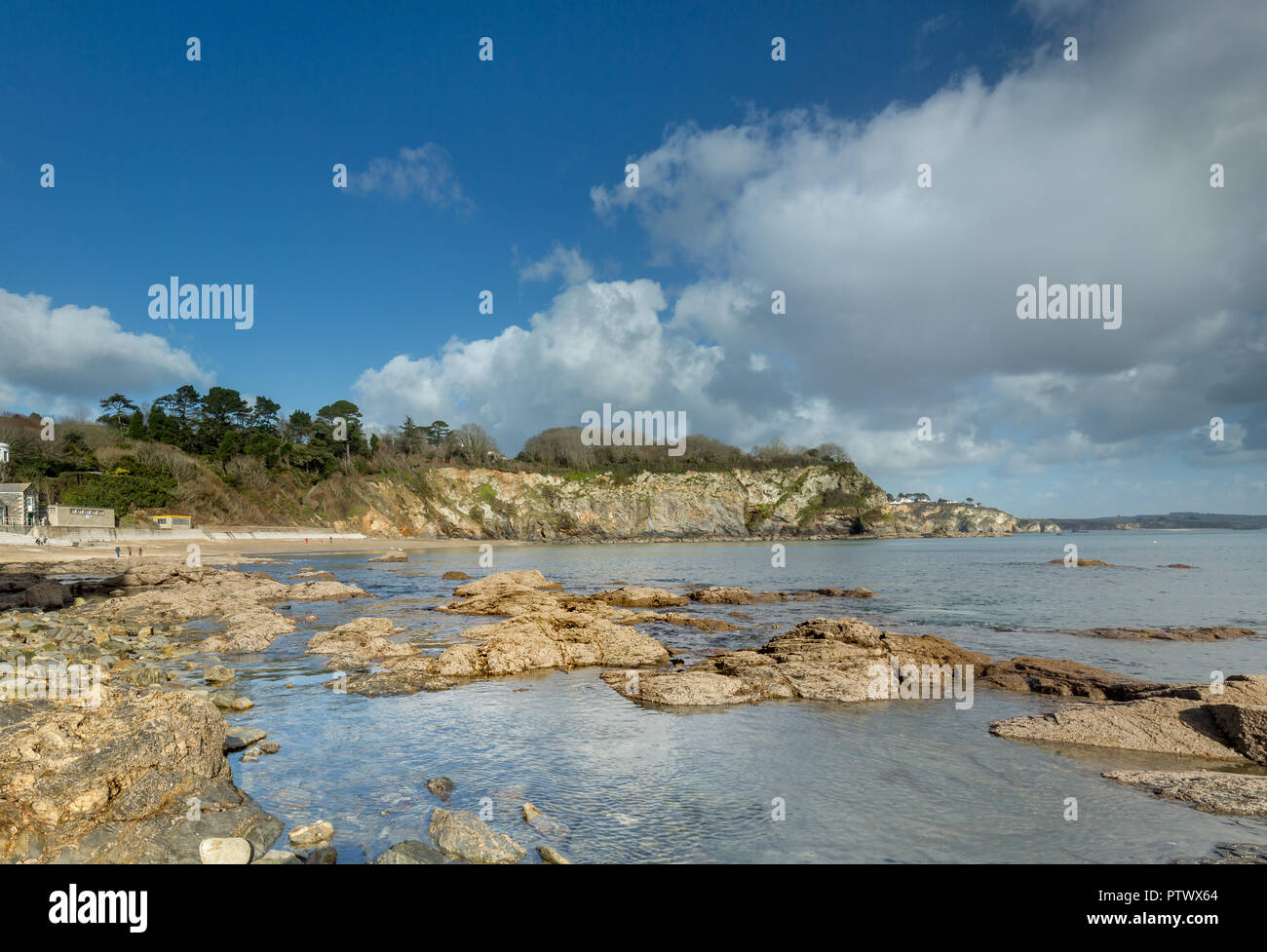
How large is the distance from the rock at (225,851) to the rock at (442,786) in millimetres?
2088

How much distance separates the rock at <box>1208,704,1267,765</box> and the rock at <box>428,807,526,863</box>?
10.3 metres

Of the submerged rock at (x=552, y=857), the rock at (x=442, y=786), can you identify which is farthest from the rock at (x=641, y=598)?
the submerged rock at (x=552, y=857)

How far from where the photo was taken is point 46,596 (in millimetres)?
25266

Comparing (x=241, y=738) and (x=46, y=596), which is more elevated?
(x=241, y=738)

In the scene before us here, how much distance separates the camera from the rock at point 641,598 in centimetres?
2712

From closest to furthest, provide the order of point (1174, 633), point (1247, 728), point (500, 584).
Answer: point (1247, 728), point (1174, 633), point (500, 584)

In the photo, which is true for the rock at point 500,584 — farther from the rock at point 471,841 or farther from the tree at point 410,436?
the tree at point 410,436

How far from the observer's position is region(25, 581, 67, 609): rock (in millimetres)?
24938

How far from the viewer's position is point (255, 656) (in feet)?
52.4

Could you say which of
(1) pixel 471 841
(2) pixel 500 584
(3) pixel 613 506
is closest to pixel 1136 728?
(1) pixel 471 841

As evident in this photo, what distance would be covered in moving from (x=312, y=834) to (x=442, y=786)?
166 cm

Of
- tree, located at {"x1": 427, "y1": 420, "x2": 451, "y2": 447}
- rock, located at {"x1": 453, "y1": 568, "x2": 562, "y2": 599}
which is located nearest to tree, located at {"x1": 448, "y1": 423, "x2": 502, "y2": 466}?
tree, located at {"x1": 427, "y1": 420, "x2": 451, "y2": 447}

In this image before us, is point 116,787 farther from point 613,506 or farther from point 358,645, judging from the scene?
point 613,506
